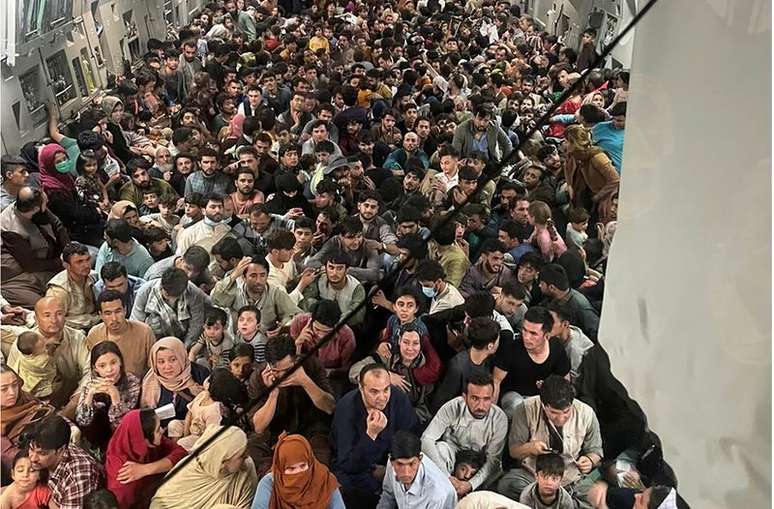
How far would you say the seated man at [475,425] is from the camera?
1029 mm

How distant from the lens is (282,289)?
111cm

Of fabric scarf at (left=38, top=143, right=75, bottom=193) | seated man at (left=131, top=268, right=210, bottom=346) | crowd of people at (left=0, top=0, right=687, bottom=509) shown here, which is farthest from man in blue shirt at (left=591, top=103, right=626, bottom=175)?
fabric scarf at (left=38, top=143, right=75, bottom=193)

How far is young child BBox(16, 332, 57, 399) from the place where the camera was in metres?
1.10

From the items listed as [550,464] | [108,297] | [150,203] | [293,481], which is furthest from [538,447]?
[150,203]

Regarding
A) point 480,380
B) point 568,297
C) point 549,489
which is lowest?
point 549,489

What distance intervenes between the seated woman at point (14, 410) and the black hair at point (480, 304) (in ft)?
2.17

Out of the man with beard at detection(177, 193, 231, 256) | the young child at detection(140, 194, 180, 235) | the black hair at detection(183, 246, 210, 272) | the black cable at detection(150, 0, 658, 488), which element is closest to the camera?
the black cable at detection(150, 0, 658, 488)

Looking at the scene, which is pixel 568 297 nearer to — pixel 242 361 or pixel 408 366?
pixel 408 366

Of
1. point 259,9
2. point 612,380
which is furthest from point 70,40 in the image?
point 259,9

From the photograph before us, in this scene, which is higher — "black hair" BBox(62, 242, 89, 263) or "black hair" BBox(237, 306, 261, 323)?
"black hair" BBox(237, 306, 261, 323)

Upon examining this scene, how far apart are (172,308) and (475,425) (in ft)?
1.78

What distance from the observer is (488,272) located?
1059 mm

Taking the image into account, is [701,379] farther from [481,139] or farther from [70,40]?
[70,40]

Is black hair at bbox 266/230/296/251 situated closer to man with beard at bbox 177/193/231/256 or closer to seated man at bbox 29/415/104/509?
man with beard at bbox 177/193/231/256
